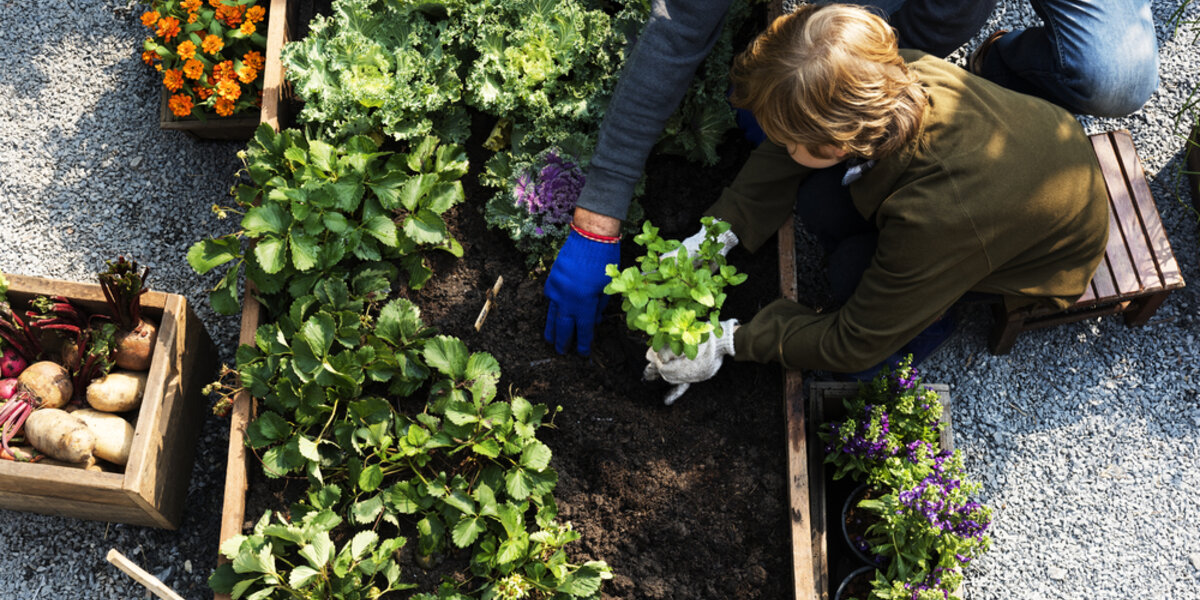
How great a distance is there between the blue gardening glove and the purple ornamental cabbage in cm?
9

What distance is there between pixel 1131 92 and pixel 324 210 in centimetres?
235

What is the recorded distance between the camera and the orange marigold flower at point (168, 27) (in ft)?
8.87

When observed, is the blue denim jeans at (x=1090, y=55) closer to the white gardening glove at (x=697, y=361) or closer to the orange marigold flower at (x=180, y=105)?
the white gardening glove at (x=697, y=361)

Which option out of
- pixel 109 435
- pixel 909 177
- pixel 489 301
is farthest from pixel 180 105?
pixel 909 177

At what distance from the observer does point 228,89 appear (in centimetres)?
269

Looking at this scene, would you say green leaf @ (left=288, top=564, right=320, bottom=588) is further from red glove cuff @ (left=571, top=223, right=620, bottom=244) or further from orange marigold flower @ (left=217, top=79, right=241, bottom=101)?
orange marigold flower @ (left=217, top=79, right=241, bottom=101)

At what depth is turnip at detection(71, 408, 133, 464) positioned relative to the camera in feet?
7.61

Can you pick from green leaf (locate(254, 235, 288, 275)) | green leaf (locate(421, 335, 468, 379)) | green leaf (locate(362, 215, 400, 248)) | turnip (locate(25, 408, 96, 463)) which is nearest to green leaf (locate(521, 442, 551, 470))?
green leaf (locate(421, 335, 468, 379))

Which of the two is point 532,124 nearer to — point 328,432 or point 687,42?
point 687,42

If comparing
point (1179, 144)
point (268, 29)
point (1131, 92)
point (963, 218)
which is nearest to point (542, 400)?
point (963, 218)

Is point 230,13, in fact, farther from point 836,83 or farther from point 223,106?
point 836,83

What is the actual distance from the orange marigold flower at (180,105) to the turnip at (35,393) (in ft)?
2.80

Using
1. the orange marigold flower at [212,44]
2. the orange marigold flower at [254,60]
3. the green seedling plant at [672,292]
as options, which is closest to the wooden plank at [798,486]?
the green seedling plant at [672,292]

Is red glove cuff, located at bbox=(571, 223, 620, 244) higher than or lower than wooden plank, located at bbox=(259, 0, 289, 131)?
lower
